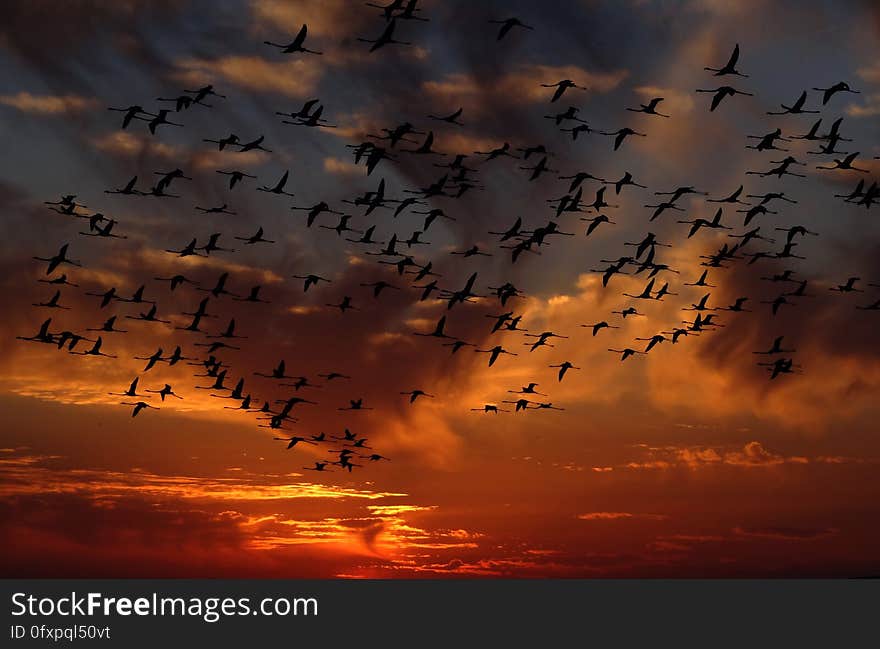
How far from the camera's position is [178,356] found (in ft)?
398

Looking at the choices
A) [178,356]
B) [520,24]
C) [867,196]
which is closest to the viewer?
[520,24]

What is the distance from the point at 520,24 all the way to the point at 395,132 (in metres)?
13.0

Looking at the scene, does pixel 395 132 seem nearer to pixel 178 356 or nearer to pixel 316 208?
pixel 316 208

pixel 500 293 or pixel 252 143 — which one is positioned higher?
pixel 252 143

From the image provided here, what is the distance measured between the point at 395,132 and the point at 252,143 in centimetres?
1314

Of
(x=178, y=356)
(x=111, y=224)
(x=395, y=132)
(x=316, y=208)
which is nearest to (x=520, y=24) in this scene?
(x=395, y=132)

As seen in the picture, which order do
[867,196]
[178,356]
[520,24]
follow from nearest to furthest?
[520,24]
[867,196]
[178,356]

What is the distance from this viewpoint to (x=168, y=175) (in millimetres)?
106438

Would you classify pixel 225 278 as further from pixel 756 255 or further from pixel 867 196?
pixel 867 196

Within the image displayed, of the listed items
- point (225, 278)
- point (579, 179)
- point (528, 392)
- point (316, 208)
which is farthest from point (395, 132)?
point (528, 392)

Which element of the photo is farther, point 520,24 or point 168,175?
point 168,175

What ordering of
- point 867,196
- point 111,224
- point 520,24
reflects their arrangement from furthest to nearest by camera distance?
point 111,224 → point 867,196 → point 520,24

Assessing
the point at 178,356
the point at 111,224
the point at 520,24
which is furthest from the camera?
the point at 178,356

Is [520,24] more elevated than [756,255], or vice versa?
[520,24]
